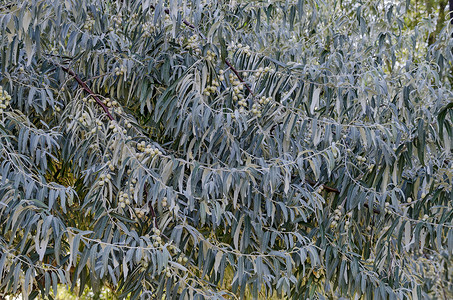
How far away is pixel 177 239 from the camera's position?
1.80m

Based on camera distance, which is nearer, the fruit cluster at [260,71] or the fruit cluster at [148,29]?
the fruit cluster at [260,71]

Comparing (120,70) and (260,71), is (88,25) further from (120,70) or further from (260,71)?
(260,71)

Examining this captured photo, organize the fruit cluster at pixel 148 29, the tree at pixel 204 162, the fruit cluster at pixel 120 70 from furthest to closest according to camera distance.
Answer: the fruit cluster at pixel 148 29
the fruit cluster at pixel 120 70
the tree at pixel 204 162

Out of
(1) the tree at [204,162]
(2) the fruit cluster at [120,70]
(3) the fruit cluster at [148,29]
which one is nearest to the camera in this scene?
(1) the tree at [204,162]

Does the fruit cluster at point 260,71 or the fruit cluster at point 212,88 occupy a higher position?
the fruit cluster at point 260,71

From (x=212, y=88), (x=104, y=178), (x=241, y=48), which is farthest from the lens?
(x=241, y=48)

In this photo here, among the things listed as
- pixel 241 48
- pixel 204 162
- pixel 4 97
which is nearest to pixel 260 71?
pixel 241 48

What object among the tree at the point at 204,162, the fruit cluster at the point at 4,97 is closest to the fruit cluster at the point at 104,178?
the tree at the point at 204,162

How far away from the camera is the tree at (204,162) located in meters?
1.73

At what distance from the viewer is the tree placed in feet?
5.66

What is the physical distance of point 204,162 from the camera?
2025mm

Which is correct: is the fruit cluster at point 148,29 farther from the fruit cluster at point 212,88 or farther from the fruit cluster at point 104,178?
the fruit cluster at point 104,178

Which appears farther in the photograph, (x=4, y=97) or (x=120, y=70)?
(x=120, y=70)

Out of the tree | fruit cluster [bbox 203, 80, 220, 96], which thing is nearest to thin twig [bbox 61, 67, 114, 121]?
the tree
